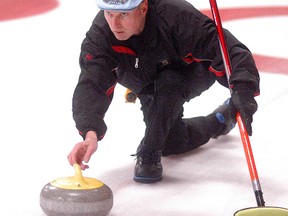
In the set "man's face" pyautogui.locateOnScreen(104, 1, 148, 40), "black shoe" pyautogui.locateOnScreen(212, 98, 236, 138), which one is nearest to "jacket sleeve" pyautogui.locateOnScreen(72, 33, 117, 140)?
"man's face" pyautogui.locateOnScreen(104, 1, 148, 40)

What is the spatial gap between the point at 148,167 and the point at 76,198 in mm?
492

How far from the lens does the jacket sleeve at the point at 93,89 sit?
2164 mm

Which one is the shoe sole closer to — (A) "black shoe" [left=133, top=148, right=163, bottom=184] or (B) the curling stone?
(A) "black shoe" [left=133, top=148, right=163, bottom=184]

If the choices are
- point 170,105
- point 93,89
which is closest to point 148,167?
point 170,105

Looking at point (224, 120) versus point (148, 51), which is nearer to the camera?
point (148, 51)

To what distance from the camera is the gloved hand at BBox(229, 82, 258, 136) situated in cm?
202

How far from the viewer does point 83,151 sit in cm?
205

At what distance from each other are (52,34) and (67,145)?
64.6 inches

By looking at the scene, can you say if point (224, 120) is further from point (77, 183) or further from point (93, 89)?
point (77, 183)

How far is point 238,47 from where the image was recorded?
221 centimetres

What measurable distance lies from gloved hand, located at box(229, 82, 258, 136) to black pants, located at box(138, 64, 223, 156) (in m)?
0.34

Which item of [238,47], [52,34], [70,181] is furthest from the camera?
[52,34]

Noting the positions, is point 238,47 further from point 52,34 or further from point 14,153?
point 52,34

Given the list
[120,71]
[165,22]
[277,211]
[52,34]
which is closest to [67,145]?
[120,71]
